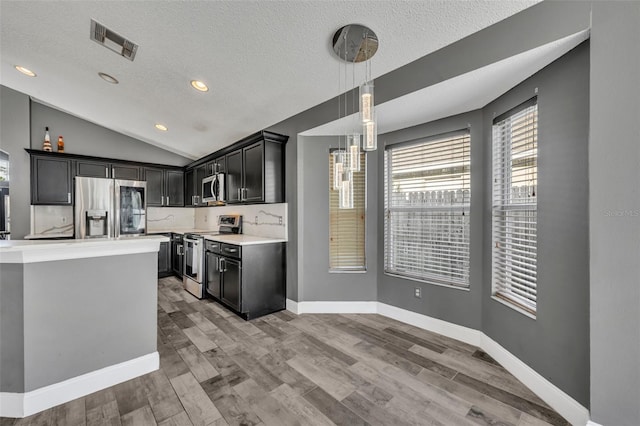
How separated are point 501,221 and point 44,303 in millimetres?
3459

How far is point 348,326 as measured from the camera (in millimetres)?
2947

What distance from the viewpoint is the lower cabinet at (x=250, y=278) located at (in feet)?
10.3

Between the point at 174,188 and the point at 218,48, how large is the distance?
13.2 feet

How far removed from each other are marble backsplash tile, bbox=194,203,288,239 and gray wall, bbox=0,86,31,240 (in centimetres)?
277

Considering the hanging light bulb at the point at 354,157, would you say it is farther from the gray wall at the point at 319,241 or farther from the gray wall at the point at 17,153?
the gray wall at the point at 17,153

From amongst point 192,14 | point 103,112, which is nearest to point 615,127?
point 192,14

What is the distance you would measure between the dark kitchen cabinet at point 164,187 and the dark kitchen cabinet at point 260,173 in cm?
246

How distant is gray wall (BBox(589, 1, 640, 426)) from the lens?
4.41 feet

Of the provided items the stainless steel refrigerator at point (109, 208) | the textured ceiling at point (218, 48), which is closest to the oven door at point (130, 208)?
the stainless steel refrigerator at point (109, 208)

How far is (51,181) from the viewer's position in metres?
4.28

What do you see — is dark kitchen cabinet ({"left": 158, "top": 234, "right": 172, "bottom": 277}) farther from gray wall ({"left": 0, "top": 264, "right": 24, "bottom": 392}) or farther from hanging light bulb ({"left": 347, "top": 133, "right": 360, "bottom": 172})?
hanging light bulb ({"left": 347, "top": 133, "right": 360, "bottom": 172})

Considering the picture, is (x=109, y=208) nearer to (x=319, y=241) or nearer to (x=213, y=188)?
(x=213, y=188)

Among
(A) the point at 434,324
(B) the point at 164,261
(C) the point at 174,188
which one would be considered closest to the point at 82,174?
(C) the point at 174,188

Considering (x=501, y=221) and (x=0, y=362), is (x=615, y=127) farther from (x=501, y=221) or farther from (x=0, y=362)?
(x=0, y=362)
